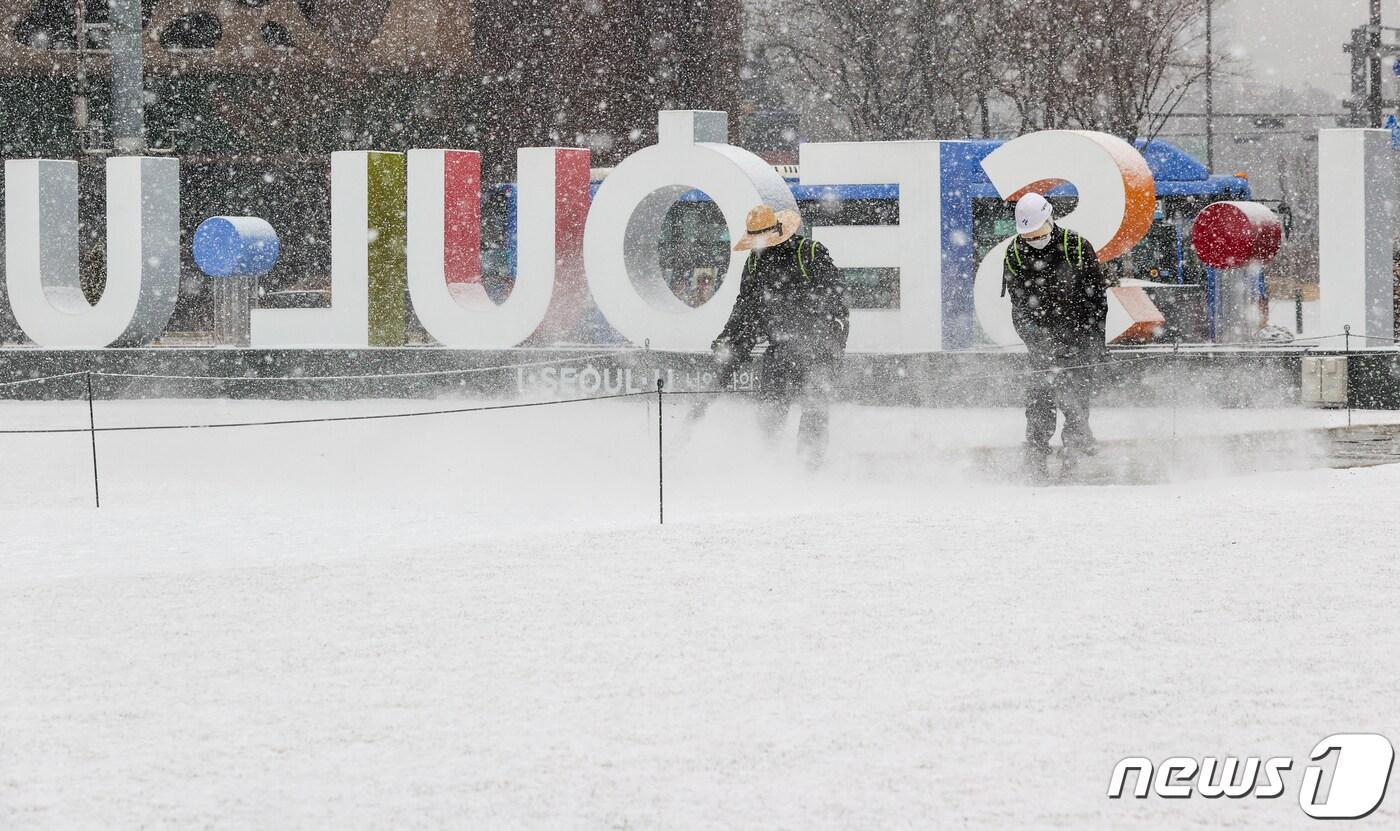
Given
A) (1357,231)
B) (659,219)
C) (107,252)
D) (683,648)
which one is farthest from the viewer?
(107,252)

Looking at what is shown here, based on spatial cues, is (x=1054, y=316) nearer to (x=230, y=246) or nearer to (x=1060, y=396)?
(x=1060, y=396)

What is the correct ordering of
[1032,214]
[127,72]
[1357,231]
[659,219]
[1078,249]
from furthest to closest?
[127,72], [659,219], [1357,231], [1078,249], [1032,214]

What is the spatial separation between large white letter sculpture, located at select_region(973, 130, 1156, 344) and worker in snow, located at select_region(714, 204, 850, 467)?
4.18 m

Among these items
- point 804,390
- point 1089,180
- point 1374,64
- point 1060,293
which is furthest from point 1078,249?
point 1374,64

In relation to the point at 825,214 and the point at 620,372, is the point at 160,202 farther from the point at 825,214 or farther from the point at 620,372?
the point at 825,214

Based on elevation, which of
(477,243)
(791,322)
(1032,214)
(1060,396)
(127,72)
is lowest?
(1060,396)

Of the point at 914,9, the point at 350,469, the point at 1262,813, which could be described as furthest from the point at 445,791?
the point at 914,9

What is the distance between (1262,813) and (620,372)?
45.2 ft

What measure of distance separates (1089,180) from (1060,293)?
5199 mm

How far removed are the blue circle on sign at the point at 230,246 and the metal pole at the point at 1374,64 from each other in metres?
23.1

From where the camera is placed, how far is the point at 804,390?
1210 cm

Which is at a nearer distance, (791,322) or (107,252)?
(791,322)

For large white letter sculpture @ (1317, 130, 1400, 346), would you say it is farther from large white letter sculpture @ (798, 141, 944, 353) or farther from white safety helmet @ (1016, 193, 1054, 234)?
white safety helmet @ (1016, 193, 1054, 234)

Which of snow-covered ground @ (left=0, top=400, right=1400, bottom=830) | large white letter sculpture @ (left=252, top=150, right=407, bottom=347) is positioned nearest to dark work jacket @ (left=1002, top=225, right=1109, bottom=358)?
snow-covered ground @ (left=0, top=400, right=1400, bottom=830)
